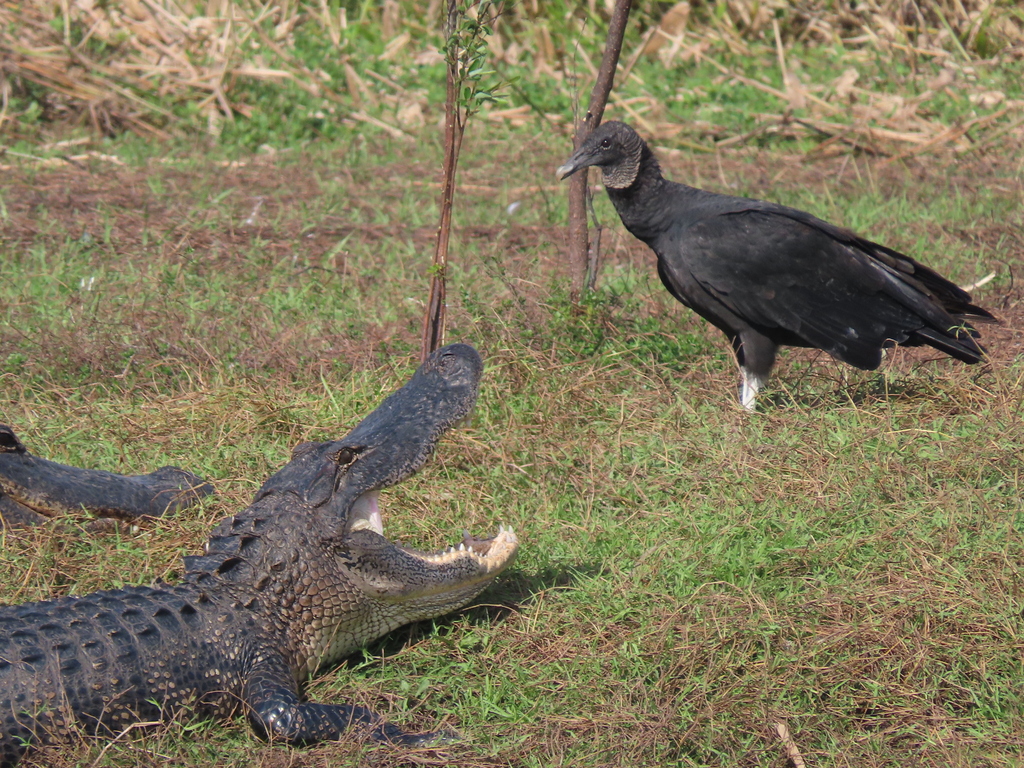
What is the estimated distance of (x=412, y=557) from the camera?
3090mm

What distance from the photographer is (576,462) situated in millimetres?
4113

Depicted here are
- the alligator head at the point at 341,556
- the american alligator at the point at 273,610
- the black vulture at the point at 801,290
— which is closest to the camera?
the american alligator at the point at 273,610

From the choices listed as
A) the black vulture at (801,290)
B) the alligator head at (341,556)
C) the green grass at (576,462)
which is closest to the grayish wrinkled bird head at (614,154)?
the black vulture at (801,290)

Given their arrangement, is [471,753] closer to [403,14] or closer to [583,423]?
[583,423]

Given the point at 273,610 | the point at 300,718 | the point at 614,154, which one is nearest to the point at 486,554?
the point at 273,610

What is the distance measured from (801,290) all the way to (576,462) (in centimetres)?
127

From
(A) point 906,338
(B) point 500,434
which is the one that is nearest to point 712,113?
(A) point 906,338

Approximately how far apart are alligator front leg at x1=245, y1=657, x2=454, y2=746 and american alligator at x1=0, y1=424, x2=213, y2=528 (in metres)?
1.08

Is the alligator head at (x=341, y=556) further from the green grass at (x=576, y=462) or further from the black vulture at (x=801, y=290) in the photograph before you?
the black vulture at (x=801, y=290)

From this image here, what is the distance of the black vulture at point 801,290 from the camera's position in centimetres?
462

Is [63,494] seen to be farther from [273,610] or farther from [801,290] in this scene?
[801,290]

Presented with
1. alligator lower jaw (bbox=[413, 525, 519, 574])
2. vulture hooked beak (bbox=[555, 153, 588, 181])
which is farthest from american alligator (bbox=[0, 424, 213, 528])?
vulture hooked beak (bbox=[555, 153, 588, 181])

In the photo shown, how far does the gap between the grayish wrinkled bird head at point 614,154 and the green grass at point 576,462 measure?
519 millimetres

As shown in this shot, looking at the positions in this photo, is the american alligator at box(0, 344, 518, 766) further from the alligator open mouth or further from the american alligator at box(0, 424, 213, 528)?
the american alligator at box(0, 424, 213, 528)
